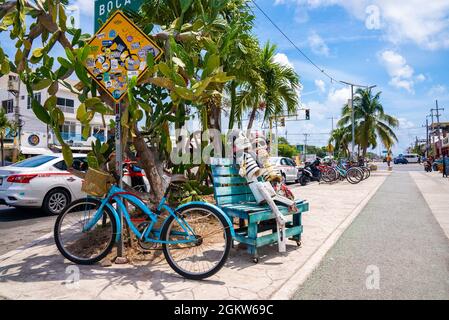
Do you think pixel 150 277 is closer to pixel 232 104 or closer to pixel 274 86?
pixel 232 104

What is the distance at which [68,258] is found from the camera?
448cm

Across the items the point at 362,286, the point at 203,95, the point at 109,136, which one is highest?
the point at 203,95

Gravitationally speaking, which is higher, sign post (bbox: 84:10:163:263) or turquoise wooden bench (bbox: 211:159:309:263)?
sign post (bbox: 84:10:163:263)

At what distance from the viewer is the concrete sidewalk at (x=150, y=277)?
3.56 metres

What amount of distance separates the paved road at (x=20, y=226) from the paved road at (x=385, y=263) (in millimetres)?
4846

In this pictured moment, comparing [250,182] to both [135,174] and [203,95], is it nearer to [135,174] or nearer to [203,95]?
[203,95]

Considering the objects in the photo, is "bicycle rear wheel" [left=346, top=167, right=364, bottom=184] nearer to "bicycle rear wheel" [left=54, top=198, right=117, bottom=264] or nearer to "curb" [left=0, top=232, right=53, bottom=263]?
"curb" [left=0, top=232, right=53, bottom=263]

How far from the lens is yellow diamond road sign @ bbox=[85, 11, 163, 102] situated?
4.51m

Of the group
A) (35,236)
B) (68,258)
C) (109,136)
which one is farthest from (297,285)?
(35,236)

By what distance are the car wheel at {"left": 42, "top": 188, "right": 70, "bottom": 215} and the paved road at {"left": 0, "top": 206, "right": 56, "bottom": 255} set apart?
8.5 inches

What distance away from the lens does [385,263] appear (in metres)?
4.57

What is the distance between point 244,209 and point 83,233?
2.26 meters

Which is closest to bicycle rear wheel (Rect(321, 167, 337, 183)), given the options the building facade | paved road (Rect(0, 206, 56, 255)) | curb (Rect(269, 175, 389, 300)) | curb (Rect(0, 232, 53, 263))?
curb (Rect(269, 175, 389, 300))

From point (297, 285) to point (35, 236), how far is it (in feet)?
16.6
